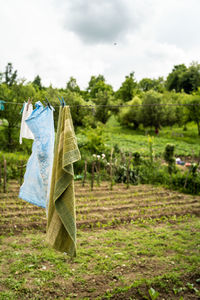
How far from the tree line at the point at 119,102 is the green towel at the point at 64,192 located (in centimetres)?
80

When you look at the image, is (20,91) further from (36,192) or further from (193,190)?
(36,192)

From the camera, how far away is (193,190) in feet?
31.0

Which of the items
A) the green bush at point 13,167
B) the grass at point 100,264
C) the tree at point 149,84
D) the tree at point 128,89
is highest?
the tree at point 149,84

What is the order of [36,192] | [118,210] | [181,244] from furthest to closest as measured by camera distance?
[118,210] < [181,244] < [36,192]

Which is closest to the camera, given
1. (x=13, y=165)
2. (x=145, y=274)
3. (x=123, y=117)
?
(x=145, y=274)

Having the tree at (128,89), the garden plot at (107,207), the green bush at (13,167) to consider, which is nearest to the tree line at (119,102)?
the tree at (128,89)

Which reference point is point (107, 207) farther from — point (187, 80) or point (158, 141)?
point (187, 80)

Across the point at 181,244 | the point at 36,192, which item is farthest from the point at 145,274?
the point at 36,192

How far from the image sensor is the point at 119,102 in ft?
104

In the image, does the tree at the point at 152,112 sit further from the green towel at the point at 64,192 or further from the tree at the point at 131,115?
the green towel at the point at 64,192

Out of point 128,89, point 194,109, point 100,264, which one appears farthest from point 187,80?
point 100,264

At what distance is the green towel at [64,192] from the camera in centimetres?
269

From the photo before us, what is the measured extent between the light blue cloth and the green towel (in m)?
0.33

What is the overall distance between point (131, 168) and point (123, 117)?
19.1 meters
